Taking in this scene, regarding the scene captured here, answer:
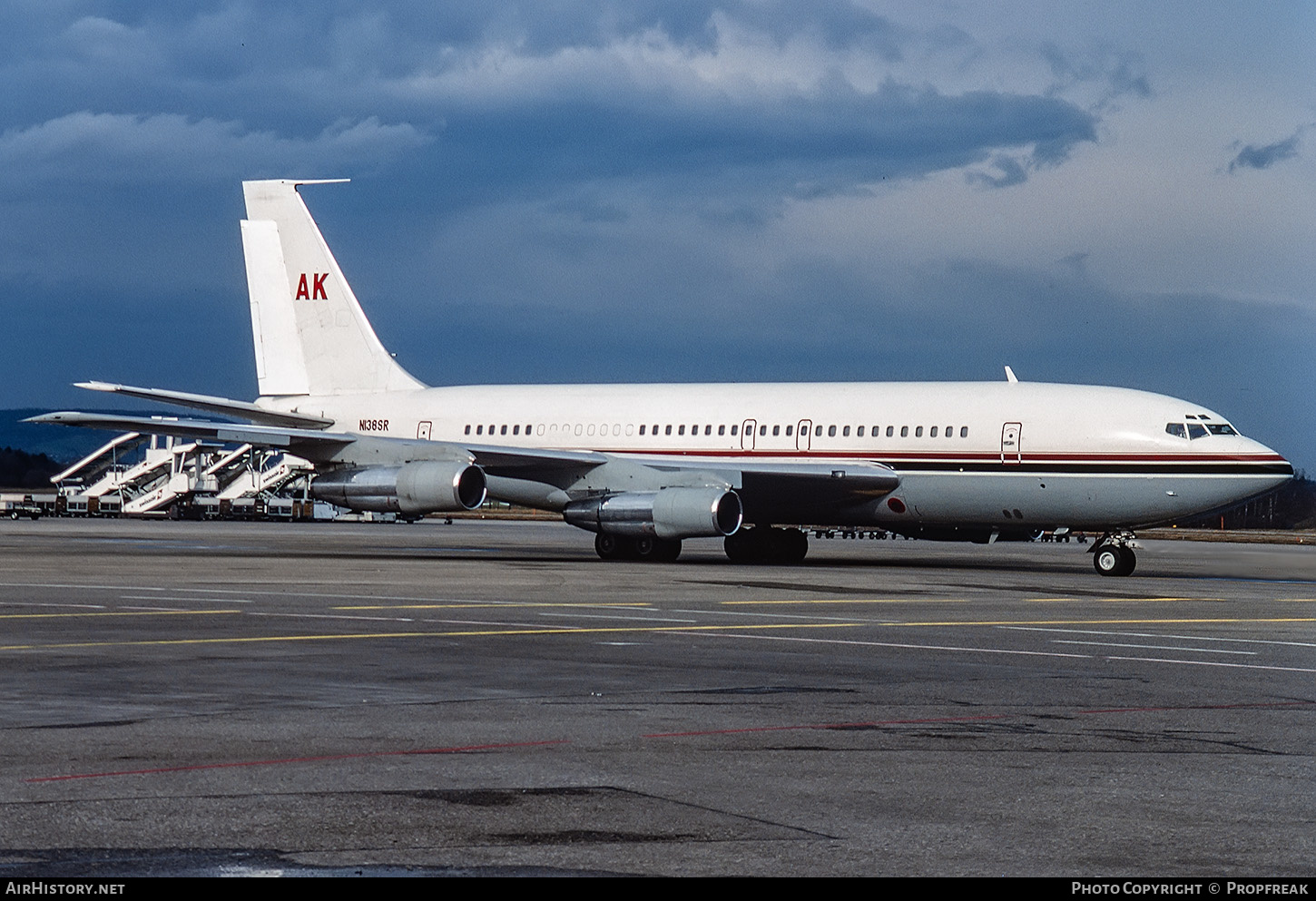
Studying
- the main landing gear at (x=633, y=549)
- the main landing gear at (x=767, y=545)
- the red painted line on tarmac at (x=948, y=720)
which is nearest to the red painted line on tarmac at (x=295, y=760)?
the red painted line on tarmac at (x=948, y=720)

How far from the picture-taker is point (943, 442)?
36.7 m

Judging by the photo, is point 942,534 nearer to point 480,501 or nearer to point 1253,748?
point 480,501

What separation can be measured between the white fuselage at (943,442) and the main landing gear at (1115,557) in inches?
18.7

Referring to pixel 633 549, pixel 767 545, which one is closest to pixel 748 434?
pixel 767 545

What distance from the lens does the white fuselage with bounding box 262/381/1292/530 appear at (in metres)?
34.7

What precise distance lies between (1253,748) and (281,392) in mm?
39220

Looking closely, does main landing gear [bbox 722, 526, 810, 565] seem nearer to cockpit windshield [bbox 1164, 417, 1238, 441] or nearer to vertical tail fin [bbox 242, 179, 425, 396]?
cockpit windshield [bbox 1164, 417, 1238, 441]

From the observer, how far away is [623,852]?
25.3 ft

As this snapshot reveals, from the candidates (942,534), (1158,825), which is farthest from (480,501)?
(1158,825)

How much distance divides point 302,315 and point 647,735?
37.3 m

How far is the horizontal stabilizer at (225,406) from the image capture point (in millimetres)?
39688

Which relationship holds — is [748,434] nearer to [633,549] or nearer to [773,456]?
[773,456]

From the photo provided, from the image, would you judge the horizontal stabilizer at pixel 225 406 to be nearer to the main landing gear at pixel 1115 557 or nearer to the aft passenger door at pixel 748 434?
the aft passenger door at pixel 748 434

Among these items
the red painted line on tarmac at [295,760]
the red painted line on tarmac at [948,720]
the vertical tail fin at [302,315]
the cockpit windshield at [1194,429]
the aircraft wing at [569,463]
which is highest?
the vertical tail fin at [302,315]
